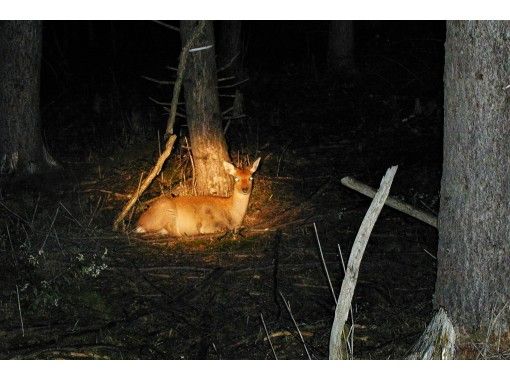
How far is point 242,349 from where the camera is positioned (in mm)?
6770

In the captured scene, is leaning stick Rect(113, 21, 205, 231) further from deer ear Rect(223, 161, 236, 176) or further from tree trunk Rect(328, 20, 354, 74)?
tree trunk Rect(328, 20, 354, 74)

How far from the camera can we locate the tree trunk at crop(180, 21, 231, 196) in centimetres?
1047

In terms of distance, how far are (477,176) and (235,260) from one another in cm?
319

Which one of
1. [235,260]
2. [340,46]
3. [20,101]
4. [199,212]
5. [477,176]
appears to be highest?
[340,46]

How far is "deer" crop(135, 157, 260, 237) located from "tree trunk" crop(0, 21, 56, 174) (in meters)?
2.70

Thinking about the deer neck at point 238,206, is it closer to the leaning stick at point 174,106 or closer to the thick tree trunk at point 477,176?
the leaning stick at point 174,106

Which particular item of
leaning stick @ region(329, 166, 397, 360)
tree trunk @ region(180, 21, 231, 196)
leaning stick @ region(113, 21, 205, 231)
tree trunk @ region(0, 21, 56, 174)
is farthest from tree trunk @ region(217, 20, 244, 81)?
leaning stick @ region(329, 166, 397, 360)

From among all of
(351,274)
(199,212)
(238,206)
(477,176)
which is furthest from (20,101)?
(477,176)

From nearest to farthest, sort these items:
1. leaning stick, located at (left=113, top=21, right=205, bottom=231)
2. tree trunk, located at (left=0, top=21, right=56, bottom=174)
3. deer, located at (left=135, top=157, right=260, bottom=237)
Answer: leaning stick, located at (left=113, top=21, right=205, bottom=231), deer, located at (left=135, top=157, right=260, bottom=237), tree trunk, located at (left=0, top=21, right=56, bottom=174)

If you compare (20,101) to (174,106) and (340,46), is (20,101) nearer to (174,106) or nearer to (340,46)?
(174,106)

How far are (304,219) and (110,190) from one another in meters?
2.69

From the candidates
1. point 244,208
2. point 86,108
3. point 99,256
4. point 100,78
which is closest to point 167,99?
point 86,108

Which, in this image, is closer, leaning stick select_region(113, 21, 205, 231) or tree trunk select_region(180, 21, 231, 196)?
leaning stick select_region(113, 21, 205, 231)

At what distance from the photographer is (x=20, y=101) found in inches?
479
